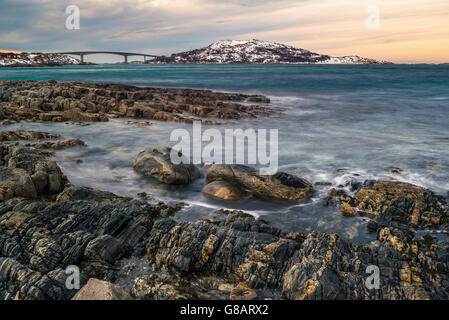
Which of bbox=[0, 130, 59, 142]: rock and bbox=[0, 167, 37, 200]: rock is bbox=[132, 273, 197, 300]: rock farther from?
bbox=[0, 130, 59, 142]: rock

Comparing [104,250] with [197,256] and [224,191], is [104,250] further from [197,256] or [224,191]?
[224,191]

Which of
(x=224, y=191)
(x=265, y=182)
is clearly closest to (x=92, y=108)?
(x=224, y=191)

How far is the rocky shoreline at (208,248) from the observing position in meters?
6.16

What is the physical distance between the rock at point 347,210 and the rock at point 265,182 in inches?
54.9

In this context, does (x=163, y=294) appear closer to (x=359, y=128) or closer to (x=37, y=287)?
(x=37, y=287)

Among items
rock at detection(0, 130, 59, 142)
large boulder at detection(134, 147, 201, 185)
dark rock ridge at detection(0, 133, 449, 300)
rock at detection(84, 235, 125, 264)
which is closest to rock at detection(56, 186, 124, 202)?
dark rock ridge at detection(0, 133, 449, 300)

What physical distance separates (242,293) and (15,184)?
25.6 feet

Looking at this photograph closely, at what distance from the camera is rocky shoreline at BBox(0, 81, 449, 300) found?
20.2 ft

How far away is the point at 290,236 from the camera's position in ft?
26.0

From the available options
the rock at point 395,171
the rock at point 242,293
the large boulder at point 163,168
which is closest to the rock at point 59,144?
the large boulder at point 163,168

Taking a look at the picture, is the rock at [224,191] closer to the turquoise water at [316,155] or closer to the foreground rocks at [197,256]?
the turquoise water at [316,155]
